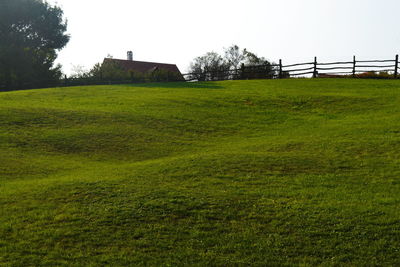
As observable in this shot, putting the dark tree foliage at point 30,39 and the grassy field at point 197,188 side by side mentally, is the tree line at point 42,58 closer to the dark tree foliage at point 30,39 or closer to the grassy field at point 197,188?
the dark tree foliage at point 30,39

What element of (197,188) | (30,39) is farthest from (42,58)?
(197,188)

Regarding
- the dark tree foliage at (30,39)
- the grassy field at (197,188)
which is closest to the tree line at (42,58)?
the dark tree foliage at (30,39)

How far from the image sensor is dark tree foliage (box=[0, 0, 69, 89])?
1956 inches

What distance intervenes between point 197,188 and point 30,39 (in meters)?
53.8

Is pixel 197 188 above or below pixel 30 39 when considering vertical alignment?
below

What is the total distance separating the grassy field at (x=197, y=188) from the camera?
22.2 feet

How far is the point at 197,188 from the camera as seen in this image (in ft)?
32.1

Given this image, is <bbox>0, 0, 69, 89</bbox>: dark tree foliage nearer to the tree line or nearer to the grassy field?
the tree line

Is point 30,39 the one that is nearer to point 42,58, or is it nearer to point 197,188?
point 42,58

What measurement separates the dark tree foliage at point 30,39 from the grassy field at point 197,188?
3177 centimetres

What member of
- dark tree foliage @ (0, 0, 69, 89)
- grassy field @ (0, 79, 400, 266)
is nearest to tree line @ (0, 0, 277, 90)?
dark tree foliage @ (0, 0, 69, 89)

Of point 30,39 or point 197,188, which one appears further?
point 30,39

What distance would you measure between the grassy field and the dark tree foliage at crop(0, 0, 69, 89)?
3177 centimetres

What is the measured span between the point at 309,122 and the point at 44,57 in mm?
44367
